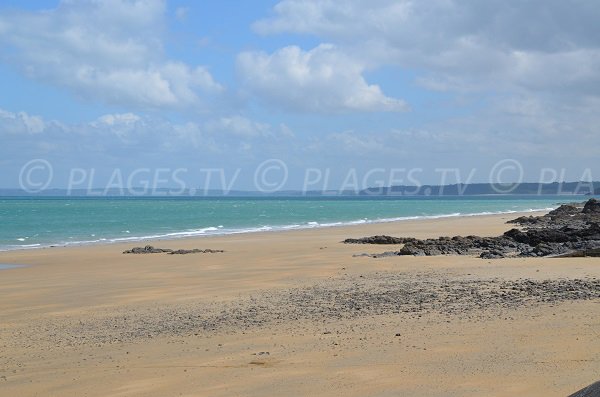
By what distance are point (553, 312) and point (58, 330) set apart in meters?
7.11

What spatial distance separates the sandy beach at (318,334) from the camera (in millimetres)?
6395

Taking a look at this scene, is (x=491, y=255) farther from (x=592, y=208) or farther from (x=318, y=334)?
(x=592, y=208)

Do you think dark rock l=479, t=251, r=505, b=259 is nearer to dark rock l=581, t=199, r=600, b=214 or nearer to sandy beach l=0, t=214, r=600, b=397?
sandy beach l=0, t=214, r=600, b=397

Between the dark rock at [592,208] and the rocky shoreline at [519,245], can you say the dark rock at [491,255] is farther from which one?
the dark rock at [592,208]

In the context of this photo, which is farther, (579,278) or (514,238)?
(514,238)

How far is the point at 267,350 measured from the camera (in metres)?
7.85

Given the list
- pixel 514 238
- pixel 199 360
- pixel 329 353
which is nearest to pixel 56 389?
pixel 199 360

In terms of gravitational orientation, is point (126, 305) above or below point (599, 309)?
below

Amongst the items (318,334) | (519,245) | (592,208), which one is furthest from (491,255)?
(592,208)

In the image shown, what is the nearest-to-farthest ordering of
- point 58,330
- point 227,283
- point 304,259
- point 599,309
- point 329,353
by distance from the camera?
point 329,353
point 599,309
point 58,330
point 227,283
point 304,259

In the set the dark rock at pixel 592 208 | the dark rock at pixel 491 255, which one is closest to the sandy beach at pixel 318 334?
the dark rock at pixel 491 255

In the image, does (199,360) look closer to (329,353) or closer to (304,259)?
(329,353)

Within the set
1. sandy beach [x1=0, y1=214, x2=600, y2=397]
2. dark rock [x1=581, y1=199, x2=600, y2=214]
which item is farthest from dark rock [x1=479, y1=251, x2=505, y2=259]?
dark rock [x1=581, y1=199, x2=600, y2=214]

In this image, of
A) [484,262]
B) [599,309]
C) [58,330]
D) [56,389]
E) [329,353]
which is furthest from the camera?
[484,262]
